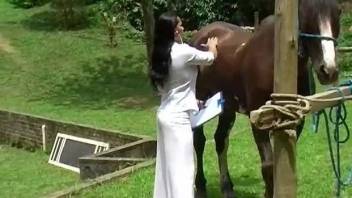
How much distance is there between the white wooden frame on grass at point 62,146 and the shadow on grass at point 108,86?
310cm

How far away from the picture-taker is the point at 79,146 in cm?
1262

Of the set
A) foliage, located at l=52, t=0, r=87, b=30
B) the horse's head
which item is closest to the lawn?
foliage, located at l=52, t=0, r=87, b=30

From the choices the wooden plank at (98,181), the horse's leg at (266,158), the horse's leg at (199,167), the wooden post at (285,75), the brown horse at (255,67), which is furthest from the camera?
the wooden plank at (98,181)

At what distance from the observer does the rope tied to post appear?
4.21 meters

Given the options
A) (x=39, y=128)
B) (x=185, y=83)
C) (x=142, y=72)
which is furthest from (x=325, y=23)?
(x=142, y=72)

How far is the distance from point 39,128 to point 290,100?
1007 cm

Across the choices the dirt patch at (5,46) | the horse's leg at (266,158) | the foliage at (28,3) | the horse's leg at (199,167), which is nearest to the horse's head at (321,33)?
the horse's leg at (266,158)

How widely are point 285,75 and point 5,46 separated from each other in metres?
19.0

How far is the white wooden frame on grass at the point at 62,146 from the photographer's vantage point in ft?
39.8

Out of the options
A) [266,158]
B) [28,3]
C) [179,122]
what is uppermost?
[28,3]

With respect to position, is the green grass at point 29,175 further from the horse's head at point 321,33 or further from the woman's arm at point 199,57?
the horse's head at point 321,33

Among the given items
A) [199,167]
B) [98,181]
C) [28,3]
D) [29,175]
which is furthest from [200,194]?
[28,3]

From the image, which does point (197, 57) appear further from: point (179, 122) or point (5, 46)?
point (5, 46)

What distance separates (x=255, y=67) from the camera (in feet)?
22.2
